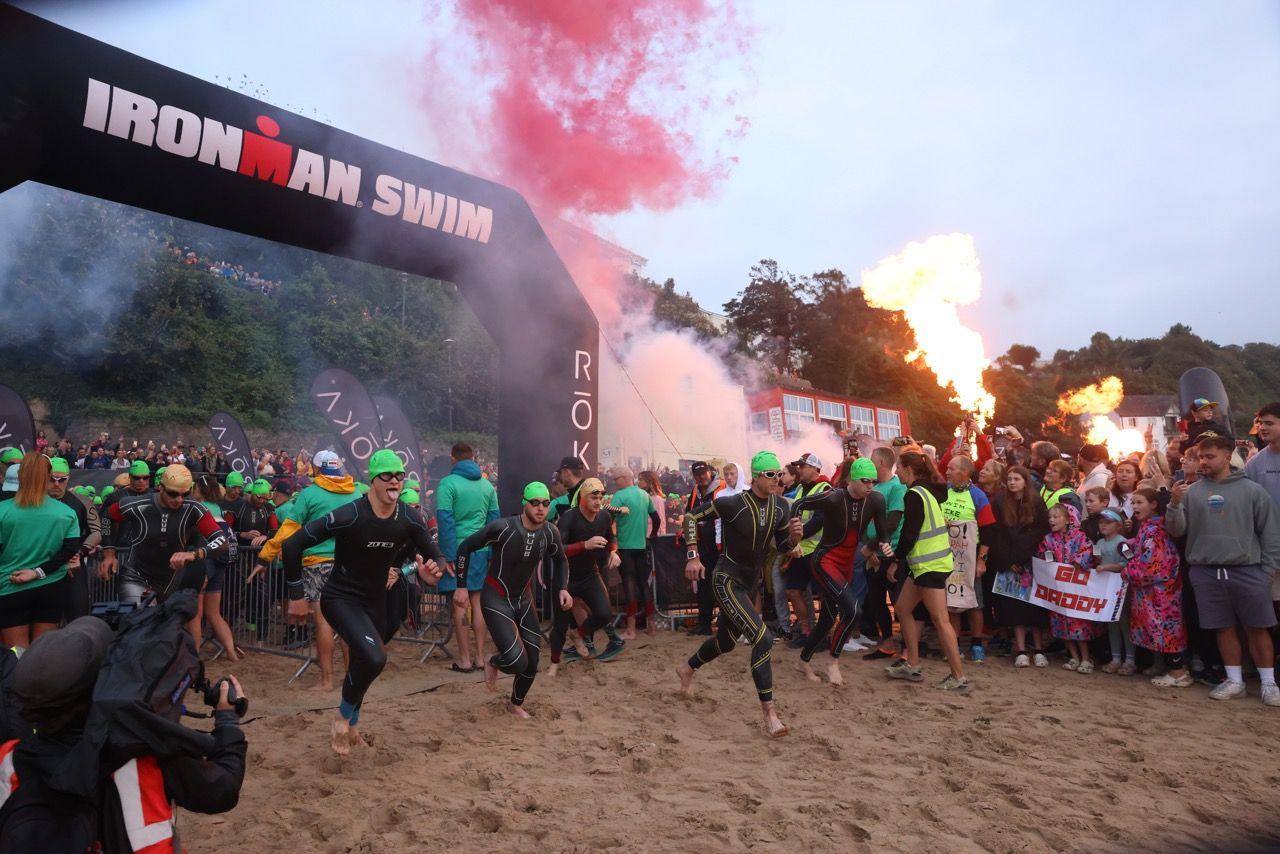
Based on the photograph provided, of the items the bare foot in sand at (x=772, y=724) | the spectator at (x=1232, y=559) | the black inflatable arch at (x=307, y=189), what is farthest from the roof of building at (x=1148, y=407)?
the bare foot in sand at (x=772, y=724)

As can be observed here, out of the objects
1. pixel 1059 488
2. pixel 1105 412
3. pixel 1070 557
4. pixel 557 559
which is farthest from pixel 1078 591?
pixel 1105 412

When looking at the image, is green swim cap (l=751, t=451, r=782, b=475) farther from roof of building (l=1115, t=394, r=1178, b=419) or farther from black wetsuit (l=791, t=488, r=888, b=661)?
roof of building (l=1115, t=394, r=1178, b=419)

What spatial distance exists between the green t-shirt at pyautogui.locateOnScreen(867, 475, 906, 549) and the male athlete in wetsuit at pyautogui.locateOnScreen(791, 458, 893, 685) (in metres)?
0.16

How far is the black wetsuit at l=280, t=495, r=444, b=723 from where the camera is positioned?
221 inches

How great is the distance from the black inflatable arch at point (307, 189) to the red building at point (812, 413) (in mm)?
22723

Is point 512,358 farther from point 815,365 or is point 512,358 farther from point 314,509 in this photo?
point 815,365

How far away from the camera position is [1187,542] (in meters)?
7.30

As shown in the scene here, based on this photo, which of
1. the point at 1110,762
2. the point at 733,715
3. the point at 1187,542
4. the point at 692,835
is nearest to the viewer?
the point at 692,835

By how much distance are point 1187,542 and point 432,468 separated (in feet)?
44.3

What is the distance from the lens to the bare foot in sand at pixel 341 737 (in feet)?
18.2

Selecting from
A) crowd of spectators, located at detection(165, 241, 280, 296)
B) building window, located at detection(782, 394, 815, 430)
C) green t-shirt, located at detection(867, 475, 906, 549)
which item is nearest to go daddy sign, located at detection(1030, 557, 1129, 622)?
green t-shirt, located at detection(867, 475, 906, 549)

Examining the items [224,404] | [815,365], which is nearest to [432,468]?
[224,404]

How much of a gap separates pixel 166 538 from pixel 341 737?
9.79 feet

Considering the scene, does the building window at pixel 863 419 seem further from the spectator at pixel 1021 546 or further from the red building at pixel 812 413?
the spectator at pixel 1021 546
